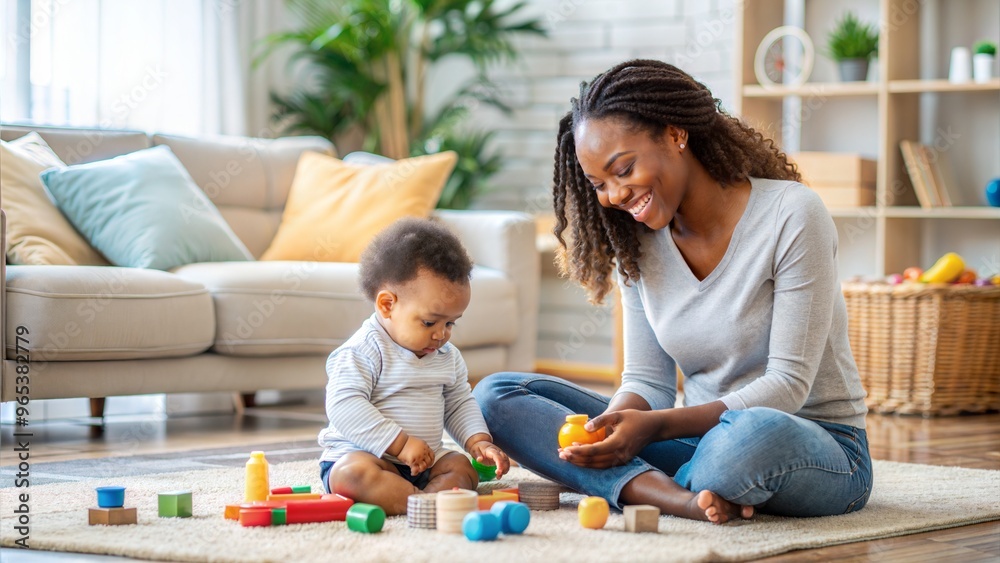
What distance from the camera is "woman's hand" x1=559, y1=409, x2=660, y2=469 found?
1608mm

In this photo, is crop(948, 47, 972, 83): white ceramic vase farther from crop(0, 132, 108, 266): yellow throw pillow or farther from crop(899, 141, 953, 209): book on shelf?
crop(0, 132, 108, 266): yellow throw pillow

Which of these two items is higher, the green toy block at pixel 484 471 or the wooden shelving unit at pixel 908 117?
the wooden shelving unit at pixel 908 117

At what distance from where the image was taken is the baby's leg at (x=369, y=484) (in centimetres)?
167

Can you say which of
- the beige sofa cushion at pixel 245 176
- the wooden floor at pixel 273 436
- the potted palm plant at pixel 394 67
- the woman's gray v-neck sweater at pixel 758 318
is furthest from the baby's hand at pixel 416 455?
the potted palm plant at pixel 394 67

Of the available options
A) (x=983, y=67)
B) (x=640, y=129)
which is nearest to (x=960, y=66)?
(x=983, y=67)

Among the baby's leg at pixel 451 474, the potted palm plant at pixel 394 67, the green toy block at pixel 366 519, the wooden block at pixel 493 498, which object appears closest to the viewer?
the green toy block at pixel 366 519

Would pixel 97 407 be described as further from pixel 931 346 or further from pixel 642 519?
pixel 931 346

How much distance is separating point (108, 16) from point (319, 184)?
48.6 inches

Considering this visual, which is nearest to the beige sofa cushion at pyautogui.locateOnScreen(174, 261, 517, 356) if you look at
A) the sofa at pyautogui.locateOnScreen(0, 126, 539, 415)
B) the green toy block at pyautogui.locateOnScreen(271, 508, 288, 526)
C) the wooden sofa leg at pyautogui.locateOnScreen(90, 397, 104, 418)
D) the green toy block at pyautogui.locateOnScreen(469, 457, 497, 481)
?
the sofa at pyautogui.locateOnScreen(0, 126, 539, 415)

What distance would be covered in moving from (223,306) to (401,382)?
1.17 metres

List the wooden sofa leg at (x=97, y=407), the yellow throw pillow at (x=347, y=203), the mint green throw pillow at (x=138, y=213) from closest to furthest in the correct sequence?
the mint green throw pillow at (x=138, y=213) → the wooden sofa leg at (x=97, y=407) → the yellow throw pillow at (x=347, y=203)

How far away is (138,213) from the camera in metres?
2.96

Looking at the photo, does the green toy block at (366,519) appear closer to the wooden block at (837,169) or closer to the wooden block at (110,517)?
the wooden block at (110,517)

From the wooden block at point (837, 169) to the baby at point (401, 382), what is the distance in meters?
2.31
